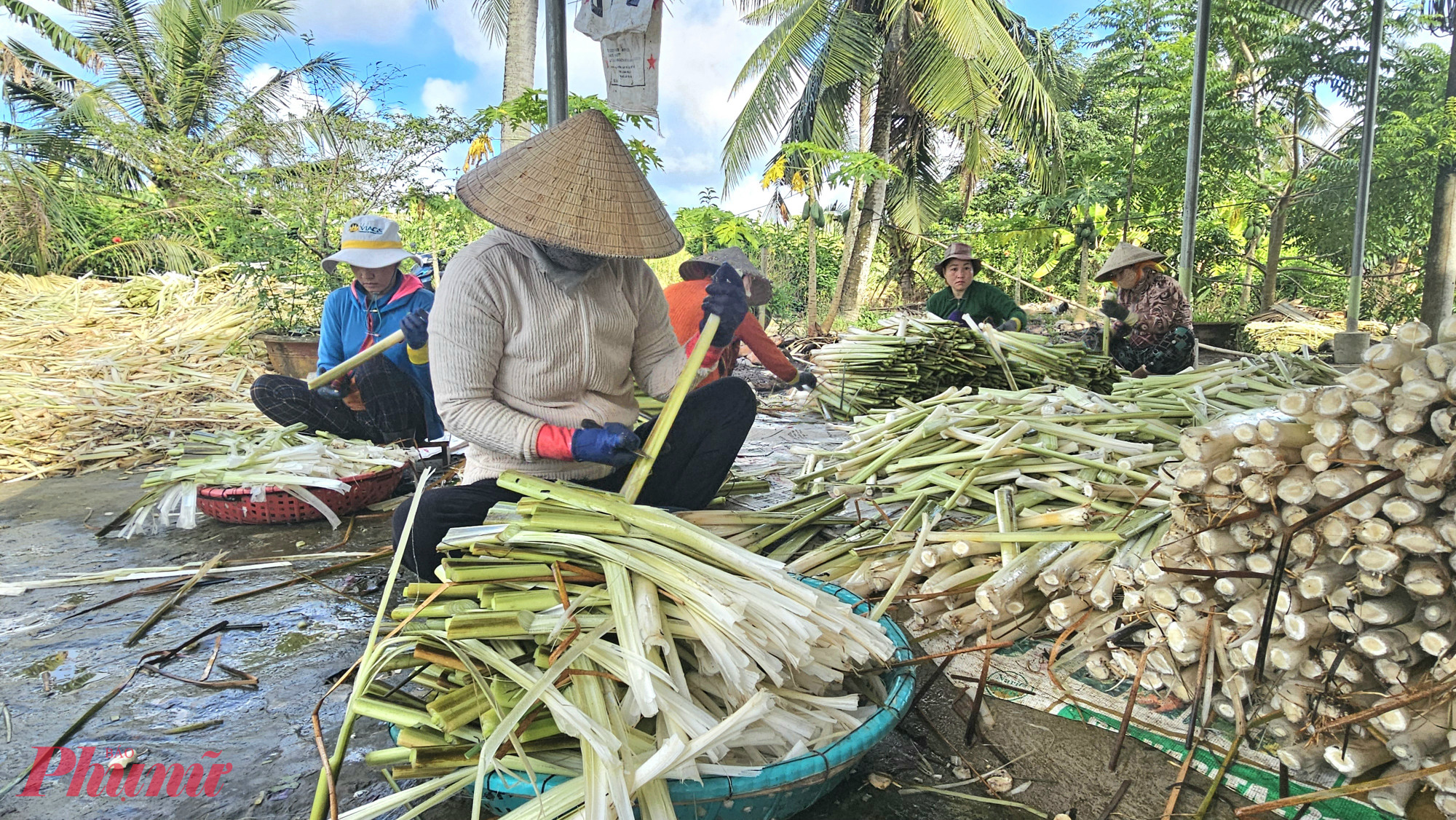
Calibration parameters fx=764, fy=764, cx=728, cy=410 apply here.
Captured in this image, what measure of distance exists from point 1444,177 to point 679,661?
39.5ft

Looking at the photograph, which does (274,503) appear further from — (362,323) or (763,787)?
(763,787)

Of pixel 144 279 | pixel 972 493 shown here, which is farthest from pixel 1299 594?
pixel 144 279

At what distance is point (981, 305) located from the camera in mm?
6266

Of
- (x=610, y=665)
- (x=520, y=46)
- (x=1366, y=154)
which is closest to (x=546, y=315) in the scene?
(x=610, y=665)

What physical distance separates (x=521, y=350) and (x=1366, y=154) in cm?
968

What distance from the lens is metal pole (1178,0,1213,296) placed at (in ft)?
21.6

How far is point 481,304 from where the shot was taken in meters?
2.24

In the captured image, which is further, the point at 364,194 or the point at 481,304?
the point at 364,194

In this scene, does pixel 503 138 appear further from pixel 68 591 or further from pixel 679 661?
pixel 679 661

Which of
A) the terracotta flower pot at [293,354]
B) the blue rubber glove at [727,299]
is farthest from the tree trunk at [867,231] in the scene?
the blue rubber glove at [727,299]

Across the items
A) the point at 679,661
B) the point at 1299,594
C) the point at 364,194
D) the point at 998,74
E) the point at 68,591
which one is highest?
the point at 998,74

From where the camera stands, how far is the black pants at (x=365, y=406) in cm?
396

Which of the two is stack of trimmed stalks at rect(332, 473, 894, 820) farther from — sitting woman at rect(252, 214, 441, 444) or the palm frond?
the palm frond

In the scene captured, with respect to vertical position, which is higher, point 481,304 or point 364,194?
point 364,194
